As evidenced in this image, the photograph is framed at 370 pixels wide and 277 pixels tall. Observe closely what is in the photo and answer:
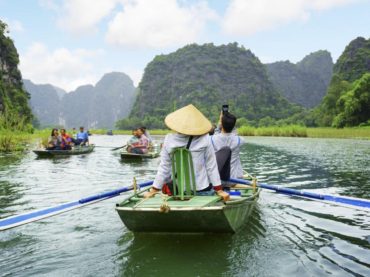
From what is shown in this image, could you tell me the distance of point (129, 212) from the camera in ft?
13.2

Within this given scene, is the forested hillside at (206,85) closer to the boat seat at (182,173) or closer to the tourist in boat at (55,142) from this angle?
the tourist in boat at (55,142)

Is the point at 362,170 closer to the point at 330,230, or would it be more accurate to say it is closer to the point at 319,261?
the point at 330,230

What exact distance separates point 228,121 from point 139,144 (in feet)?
35.2

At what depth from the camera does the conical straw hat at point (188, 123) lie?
14.0 feet

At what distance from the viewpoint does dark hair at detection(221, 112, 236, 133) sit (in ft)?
17.8

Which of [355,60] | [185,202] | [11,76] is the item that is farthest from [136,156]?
[355,60]

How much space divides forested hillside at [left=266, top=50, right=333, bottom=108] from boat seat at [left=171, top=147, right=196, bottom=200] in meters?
129

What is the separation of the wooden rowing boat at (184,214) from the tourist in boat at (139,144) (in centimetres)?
1123

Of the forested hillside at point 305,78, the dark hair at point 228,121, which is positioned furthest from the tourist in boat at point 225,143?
the forested hillside at point 305,78

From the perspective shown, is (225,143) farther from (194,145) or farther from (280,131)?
(280,131)

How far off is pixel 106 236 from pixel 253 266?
6.69 feet

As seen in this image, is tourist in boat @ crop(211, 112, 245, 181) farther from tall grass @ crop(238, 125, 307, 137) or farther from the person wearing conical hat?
tall grass @ crop(238, 125, 307, 137)

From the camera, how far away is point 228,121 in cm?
544

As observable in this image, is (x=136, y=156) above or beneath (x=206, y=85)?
beneath
